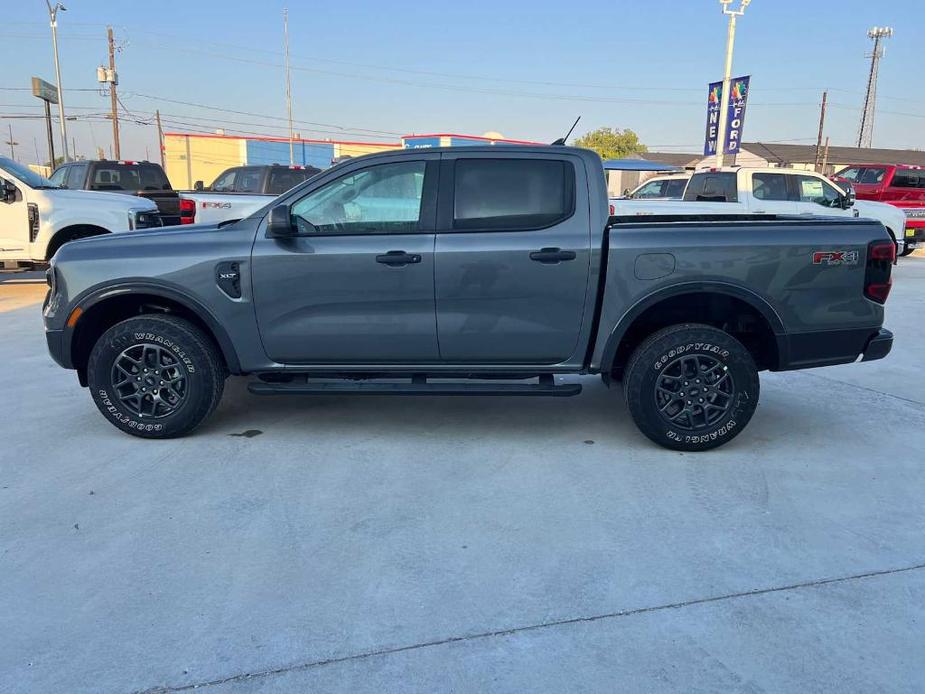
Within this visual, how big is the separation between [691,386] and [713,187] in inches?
384

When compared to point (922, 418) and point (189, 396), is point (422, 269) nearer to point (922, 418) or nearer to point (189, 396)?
point (189, 396)

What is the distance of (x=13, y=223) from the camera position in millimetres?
10078

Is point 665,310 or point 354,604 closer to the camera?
point 354,604

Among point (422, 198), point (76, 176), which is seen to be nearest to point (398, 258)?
point (422, 198)

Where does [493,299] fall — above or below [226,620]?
above

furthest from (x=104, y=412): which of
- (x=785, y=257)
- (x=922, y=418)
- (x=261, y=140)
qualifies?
(x=261, y=140)

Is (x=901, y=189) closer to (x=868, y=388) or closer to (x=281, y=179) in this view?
(x=868, y=388)

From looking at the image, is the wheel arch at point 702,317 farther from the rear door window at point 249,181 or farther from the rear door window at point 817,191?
the rear door window at point 249,181

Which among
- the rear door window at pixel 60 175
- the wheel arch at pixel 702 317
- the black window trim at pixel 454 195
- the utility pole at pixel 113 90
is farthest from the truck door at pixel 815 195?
the utility pole at pixel 113 90

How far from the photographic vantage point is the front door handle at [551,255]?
4.26 m

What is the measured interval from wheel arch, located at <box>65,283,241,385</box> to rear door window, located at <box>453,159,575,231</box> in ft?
5.40

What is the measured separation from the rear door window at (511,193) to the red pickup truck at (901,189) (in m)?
14.6

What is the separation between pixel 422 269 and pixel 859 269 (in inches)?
104

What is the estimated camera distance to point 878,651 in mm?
2541
